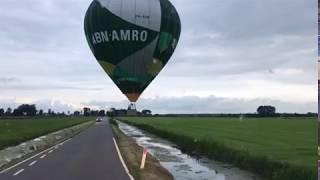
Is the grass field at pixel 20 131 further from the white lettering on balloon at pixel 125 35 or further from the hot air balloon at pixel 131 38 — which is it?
the white lettering on balloon at pixel 125 35

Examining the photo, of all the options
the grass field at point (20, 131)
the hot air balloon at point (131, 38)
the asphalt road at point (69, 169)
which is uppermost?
the hot air balloon at point (131, 38)

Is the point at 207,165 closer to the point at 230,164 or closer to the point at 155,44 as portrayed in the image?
the point at 230,164

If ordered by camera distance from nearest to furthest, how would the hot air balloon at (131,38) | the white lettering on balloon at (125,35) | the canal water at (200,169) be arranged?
the canal water at (200,169)
the white lettering on balloon at (125,35)
the hot air balloon at (131,38)

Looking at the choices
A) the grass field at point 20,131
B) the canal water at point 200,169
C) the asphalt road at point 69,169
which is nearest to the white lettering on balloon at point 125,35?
the canal water at point 200,169

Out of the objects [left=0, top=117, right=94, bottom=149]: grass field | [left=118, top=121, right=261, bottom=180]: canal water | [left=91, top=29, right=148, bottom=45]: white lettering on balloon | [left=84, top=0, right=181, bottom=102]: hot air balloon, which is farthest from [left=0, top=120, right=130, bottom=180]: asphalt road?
[left=0, top=117, right=94, bottom=149]: grass field

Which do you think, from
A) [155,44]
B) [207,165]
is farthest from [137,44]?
[207,165]

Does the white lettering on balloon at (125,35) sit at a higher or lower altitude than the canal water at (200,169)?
higher

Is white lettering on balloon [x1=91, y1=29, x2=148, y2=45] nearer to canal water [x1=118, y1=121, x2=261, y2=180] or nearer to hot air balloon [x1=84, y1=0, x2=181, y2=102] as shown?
hot air balloon [x1=84, y1=0, x2=181, y2=102]

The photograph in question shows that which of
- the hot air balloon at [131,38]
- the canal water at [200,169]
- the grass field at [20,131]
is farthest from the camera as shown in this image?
the grass field at [20,131]
